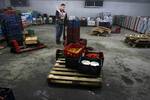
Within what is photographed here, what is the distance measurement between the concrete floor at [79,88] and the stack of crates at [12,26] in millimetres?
593

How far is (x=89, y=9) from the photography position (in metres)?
14.4

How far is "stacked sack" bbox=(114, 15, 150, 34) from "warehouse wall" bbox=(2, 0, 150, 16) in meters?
0.82

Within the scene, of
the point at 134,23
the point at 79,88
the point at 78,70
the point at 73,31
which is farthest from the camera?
the point at 134,23

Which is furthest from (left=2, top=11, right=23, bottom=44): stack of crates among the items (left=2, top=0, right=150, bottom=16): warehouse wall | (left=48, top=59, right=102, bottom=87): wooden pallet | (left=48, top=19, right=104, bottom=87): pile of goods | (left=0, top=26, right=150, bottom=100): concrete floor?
(left=2, top=0, right=150, bottom=16): warehouse wall

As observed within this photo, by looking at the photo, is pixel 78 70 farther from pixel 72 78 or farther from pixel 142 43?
pixel 142 43

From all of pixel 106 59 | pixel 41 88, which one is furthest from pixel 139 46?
pixel 41 88

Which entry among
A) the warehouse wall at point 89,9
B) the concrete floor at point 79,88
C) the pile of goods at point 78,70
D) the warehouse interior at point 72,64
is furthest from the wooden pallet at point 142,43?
the warehouse wall at point 89,9

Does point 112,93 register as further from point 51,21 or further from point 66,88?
point 51,21

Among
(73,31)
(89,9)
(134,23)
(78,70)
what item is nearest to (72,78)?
(78,70)

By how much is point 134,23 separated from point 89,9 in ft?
12.6

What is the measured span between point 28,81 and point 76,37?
10.7 feet

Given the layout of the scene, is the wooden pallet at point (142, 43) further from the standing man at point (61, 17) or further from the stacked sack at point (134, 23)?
the standing man at point (61, 17)

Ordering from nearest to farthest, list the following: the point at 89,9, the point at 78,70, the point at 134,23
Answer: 1. the point at 78,70
2. the point at 134,23
3. the point at 89,9

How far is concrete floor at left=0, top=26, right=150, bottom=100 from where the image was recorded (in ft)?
14.2
